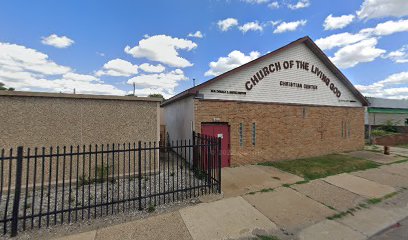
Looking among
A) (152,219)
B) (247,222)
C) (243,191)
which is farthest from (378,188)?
(152,219)

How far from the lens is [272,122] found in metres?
10.9

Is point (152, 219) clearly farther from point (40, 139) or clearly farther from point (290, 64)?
point (290, 64)

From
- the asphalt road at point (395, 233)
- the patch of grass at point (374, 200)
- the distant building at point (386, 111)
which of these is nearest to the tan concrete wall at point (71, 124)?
the asphalt road at point (395, 233)

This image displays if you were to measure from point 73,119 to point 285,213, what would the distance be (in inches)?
269

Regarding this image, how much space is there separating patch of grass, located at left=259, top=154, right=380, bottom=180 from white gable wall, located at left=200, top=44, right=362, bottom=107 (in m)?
3.24

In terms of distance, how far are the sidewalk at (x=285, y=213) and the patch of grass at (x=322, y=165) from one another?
0.84 metres

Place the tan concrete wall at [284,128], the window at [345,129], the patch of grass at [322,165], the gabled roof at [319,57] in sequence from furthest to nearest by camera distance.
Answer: the window at [345,129] < the tan concrete wall at [284,128] < the gabled roof at [319,57] < the patch of grass at [322,165]

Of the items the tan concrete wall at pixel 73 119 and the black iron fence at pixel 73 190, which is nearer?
the black iron fence at pixel 73 190

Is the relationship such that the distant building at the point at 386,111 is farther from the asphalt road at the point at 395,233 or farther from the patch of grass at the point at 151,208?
the patch of grass at the point at 151,208

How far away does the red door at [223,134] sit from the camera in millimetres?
9414

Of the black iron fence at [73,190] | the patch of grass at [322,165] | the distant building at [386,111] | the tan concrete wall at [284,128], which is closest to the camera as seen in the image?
the black iron fence at [73,190]

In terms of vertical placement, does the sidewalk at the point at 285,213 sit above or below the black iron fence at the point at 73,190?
below

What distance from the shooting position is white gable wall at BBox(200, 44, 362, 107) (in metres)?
9.85

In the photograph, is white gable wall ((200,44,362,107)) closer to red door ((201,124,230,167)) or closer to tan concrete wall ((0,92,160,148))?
red door ((201,124,230,167))
